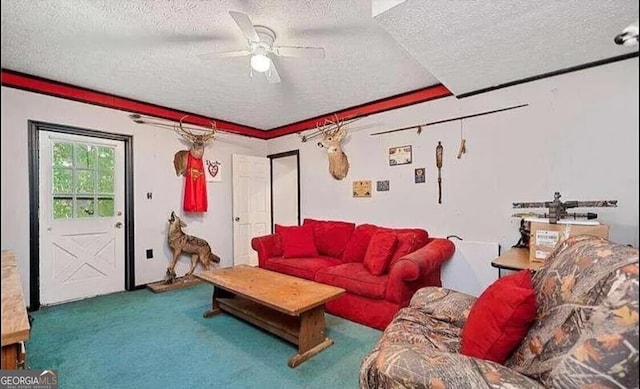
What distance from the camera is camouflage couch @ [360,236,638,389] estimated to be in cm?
82

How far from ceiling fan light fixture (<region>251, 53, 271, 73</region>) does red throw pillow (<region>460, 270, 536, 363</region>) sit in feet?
6.90

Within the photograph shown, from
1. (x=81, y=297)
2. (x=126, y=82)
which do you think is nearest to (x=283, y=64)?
(x=126, y=82)

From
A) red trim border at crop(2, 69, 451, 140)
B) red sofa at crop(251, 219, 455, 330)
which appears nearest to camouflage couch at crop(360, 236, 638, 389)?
red sofa at crop(251, 219, 455, 330)

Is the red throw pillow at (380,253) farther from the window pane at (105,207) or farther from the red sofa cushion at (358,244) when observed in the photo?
the window pane at (105,207)

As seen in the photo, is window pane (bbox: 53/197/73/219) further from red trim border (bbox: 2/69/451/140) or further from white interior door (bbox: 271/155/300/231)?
white interior door (bbox: 271/155/300/231)

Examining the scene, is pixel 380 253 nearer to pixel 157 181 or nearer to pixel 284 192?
pixel 284 192

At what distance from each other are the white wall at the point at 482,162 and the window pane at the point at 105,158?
253 cm

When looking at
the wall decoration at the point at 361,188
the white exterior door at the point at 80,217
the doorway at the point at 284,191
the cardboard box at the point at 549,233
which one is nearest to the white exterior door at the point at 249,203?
the doorway at the point at 284,191

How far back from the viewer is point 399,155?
3648mm

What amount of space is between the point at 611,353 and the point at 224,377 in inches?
77.1

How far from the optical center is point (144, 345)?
236cm

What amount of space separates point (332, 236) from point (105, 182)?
2548mm

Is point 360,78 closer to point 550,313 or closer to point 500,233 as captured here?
point 500,233

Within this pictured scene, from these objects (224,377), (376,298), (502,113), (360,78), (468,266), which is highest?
(360,78)
